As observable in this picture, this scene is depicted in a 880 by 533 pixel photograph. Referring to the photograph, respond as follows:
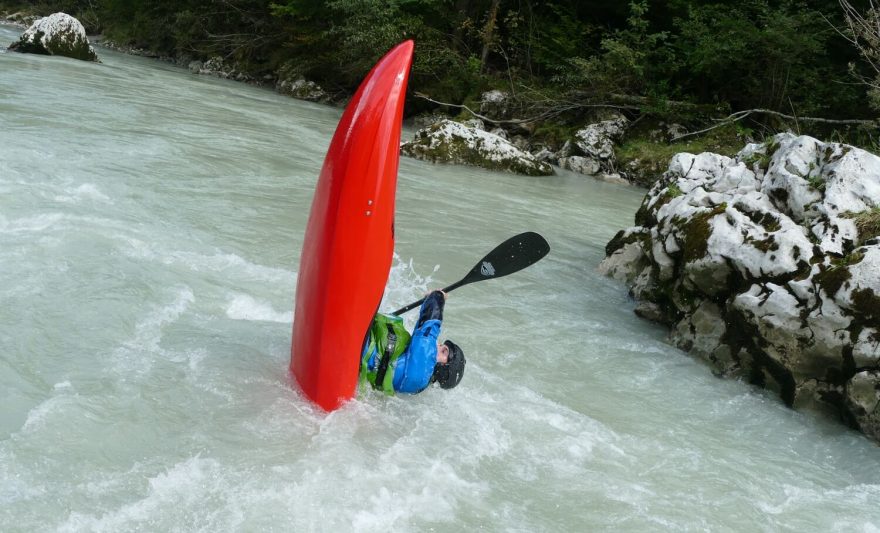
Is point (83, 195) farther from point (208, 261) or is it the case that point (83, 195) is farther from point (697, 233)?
point (697, 233)

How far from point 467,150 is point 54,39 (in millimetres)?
9059

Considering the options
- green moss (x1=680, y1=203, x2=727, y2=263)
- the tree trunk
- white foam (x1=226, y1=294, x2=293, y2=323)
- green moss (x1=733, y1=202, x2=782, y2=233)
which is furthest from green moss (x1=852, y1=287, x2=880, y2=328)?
the tree trunk

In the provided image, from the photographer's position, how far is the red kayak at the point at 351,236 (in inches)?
110

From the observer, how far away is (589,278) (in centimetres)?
560

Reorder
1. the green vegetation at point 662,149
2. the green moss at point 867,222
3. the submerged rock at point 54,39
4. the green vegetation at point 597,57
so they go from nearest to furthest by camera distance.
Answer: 1. the green moss at point 867,222
2. the green vegetation at point 662,149
3. the green vegetation at point 597,57
4. the submerged rock at point 54,39

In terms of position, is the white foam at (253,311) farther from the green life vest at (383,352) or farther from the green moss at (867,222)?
the green moss at (867,222)

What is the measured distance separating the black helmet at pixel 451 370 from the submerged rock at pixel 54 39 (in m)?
14.0

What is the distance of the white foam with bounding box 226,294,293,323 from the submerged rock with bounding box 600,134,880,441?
2.35 meters

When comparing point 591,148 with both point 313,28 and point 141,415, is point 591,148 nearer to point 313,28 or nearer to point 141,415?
point 313,28

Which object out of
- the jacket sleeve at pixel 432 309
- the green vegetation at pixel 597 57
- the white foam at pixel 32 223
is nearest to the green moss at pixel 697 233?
the jacket sleeve at pixel 432 309

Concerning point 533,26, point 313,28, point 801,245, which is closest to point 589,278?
point 801,245

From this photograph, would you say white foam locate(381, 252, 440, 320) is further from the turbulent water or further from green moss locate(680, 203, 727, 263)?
green moss locate(680, 203, 727, 263)

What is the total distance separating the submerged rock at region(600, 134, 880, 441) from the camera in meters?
3.59

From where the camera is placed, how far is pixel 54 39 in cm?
1407
